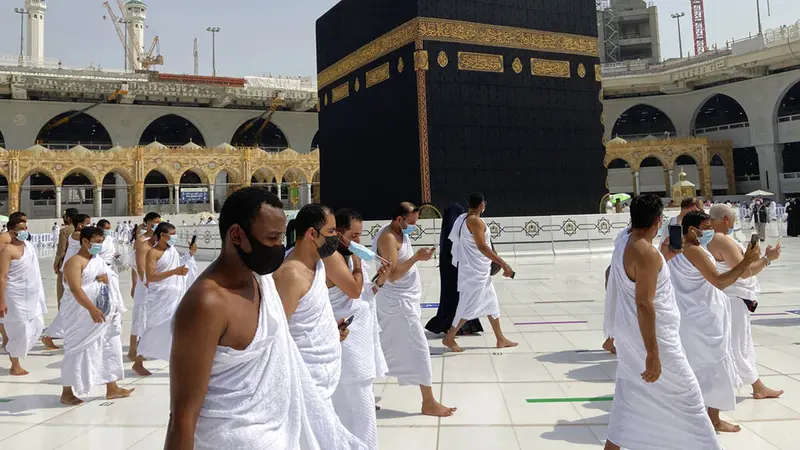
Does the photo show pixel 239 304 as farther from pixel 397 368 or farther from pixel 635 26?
pixel 635 26

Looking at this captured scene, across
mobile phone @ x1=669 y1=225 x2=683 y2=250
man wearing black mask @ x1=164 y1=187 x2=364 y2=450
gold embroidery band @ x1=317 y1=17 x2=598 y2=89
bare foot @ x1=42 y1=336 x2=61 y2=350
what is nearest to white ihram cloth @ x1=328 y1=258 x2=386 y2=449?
man wearing black mask @ x1=164 y1=187 x2=364 y2=450

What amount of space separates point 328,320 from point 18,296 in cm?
339

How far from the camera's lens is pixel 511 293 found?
6.59 metres

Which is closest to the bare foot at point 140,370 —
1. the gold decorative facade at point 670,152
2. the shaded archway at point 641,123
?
the gold decorative facade at point 670,152

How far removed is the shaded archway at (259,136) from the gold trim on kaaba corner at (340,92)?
17311 millimetres

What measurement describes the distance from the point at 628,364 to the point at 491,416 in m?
0.84

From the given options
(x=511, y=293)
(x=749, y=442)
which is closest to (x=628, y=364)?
(x=749, y=442)

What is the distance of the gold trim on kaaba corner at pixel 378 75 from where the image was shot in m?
12.3

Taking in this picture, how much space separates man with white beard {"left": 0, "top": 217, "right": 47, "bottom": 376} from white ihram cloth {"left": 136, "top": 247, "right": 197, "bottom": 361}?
2.53 feet

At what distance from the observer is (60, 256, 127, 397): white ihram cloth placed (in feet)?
9.90

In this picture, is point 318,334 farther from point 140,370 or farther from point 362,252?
point 140,370

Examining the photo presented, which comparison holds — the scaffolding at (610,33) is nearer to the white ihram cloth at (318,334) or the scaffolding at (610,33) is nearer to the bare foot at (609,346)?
the bare foot at (609,346)

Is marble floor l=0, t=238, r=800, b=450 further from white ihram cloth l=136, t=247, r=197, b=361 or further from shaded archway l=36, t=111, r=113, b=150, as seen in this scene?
shaded archway l=36, t=111, r=113, b=150

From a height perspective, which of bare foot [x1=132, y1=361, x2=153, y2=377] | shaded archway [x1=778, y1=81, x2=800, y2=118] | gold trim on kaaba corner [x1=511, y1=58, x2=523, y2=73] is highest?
shaded archway [x1=778, y1=81, x2=800, y2=118]
